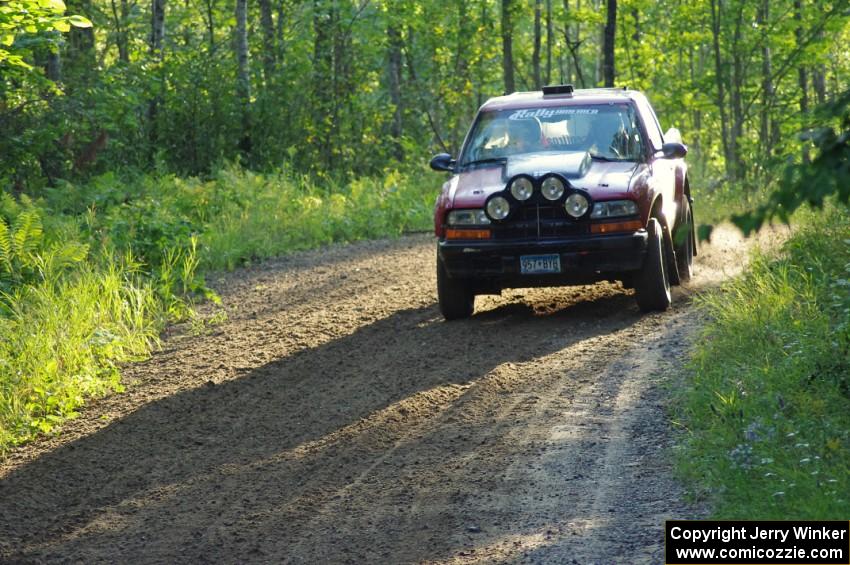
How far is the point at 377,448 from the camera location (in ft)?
22.0

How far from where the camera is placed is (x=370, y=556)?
5133 millimetres

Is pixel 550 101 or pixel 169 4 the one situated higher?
pixel 169 4

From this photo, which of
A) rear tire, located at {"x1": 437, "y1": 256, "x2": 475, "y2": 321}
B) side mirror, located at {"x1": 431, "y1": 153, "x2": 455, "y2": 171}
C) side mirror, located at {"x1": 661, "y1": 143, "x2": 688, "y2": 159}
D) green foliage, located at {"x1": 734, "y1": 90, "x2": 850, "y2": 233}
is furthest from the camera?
side mirror, located at {"x1": 431, "y1": 153, "x2": 455, "y2": 171}

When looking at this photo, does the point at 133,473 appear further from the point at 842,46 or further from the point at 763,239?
the point at 842,46

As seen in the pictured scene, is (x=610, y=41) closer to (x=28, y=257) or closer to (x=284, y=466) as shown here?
(x=28, y=257)

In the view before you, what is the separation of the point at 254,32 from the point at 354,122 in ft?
10.6

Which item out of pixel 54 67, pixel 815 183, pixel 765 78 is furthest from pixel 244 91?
pixel 815 183

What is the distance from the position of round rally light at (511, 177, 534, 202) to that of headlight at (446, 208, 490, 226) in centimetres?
34

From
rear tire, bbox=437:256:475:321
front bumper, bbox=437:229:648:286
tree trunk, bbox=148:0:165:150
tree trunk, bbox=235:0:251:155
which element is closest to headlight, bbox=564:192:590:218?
front bumper, bbox=437:229:648:286

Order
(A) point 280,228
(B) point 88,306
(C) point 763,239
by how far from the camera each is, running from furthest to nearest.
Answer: (A) point 280,228 < (C) point 763,239 < (B) point 88,306

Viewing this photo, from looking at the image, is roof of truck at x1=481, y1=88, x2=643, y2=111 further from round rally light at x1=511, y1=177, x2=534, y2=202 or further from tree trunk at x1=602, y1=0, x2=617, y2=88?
tree trunk at x1=602, y1=0, x2=617, y2=88

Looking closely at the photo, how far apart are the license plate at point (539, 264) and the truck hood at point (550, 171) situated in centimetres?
61

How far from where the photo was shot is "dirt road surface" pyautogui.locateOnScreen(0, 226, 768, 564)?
5387 millimetres

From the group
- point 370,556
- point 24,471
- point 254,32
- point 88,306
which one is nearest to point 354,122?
point 254,32
